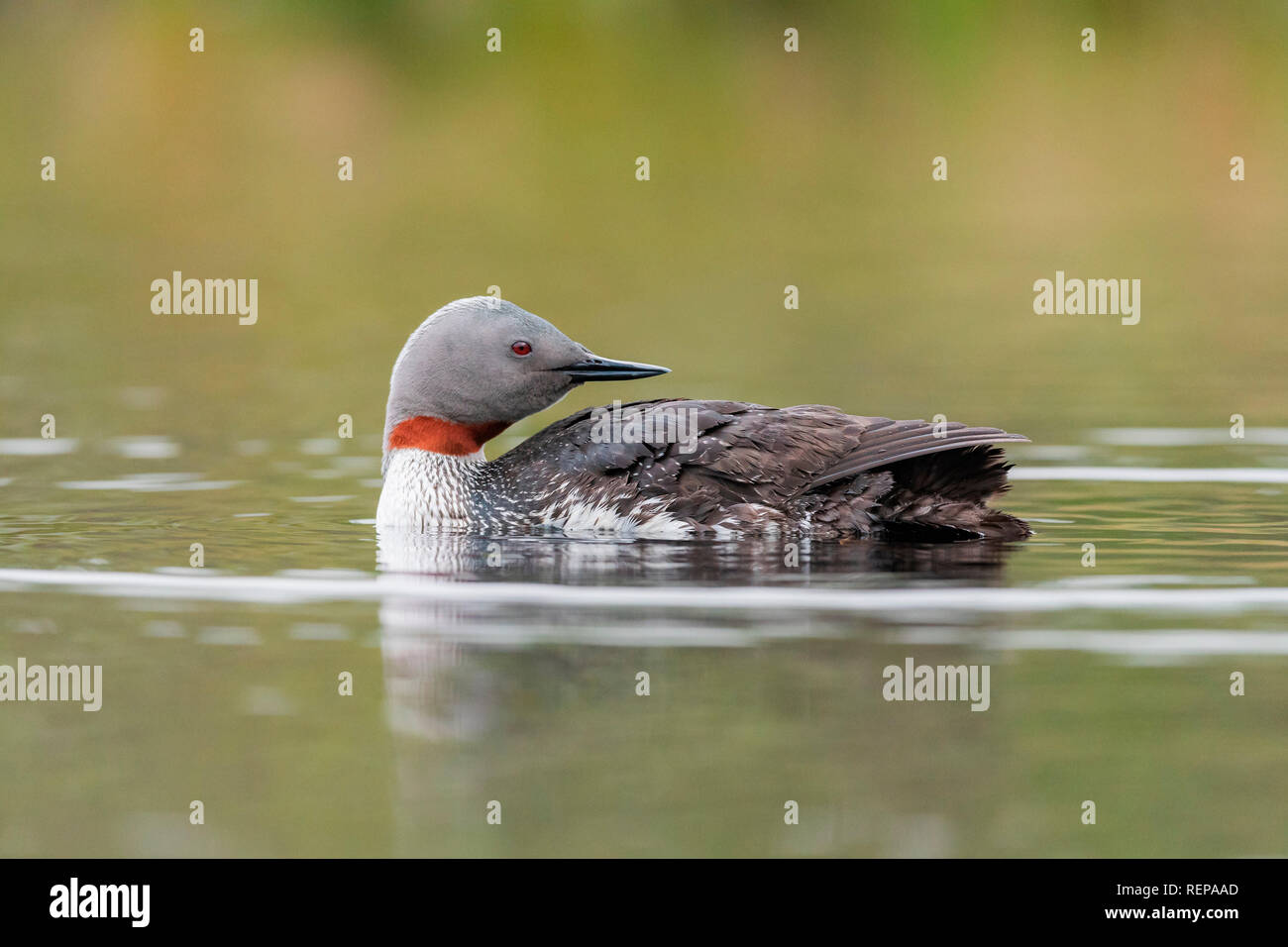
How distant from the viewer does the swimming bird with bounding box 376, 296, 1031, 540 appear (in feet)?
24.2

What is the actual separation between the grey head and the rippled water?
702mm

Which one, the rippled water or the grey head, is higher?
the grey head

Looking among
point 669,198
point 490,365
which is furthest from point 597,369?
point 669,198

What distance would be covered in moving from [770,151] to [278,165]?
5349 mm

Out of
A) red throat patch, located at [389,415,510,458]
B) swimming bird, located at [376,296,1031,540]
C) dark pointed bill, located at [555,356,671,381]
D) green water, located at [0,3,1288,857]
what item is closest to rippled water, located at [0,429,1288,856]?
green water, located at [0,3,1288,857]

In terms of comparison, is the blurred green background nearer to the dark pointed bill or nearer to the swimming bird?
the swimming bird

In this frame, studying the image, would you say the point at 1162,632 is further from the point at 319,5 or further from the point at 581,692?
the point at 319,5

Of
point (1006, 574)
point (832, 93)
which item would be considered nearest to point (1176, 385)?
point (1006, 574)

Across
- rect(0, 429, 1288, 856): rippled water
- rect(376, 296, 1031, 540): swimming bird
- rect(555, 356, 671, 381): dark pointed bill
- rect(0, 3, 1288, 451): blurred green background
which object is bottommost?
rect(0, 429, 1288, 856): rippled water

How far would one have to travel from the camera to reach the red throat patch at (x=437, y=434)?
8.14 metres

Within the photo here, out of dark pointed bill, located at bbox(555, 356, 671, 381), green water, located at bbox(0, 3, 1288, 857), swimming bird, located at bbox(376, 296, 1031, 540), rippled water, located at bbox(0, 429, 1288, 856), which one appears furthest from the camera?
dark pointed bill, located at bbox(555, 356, 671, 381)

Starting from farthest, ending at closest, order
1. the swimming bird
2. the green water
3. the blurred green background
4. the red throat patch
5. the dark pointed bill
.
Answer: the blurred green background → the red throat patch → the dark pointed bill → the swimming bird → the green water

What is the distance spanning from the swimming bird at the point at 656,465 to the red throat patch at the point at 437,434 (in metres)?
0.01

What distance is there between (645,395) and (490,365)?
3.39m
